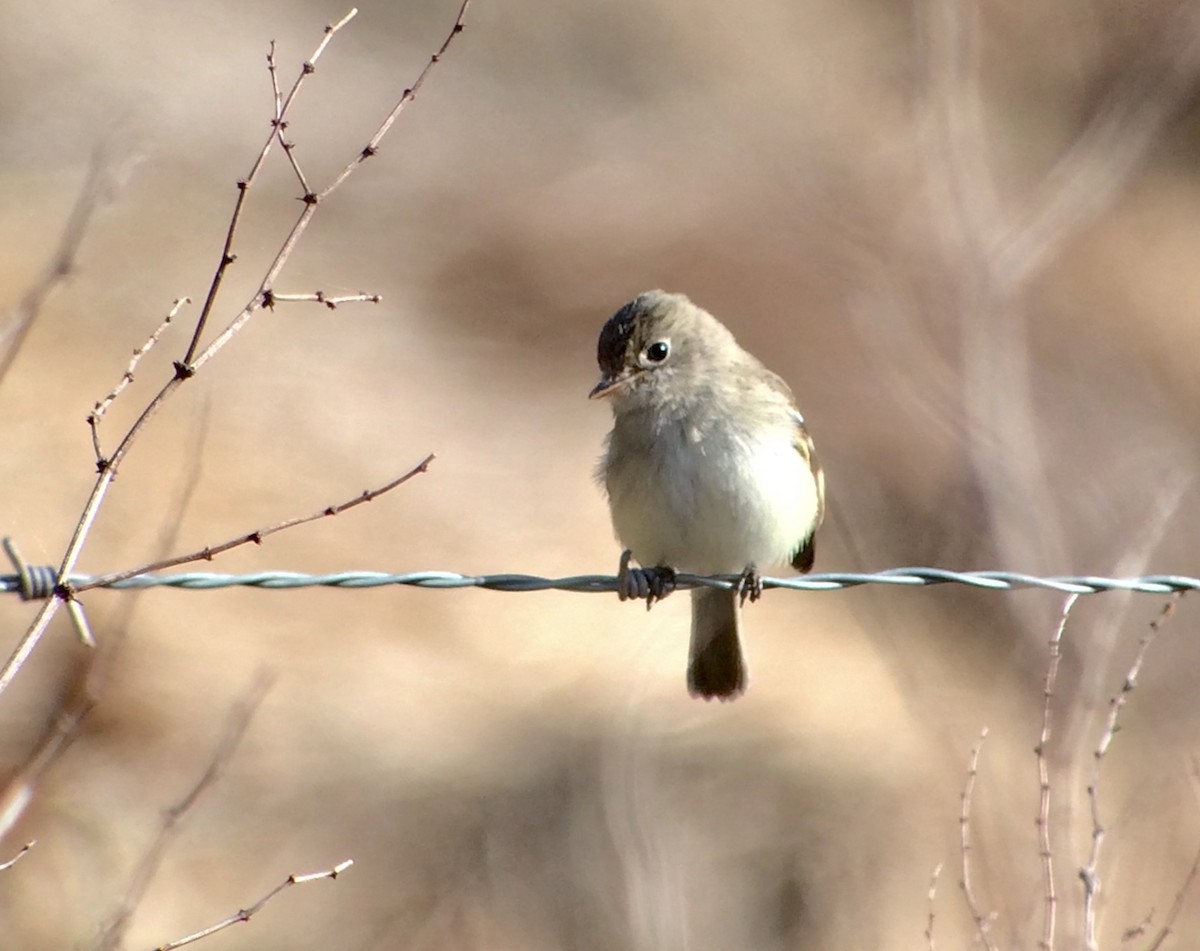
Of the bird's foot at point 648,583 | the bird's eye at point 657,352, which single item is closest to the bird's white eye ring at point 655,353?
the bird's eye at point 657,352

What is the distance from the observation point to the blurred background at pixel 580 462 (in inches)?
336

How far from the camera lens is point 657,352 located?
6.37 m

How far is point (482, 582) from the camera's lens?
433cm

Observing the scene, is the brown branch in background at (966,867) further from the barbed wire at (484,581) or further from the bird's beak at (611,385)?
the bird's beak at (611,385)

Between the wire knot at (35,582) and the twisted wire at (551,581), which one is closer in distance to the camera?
the wire knot at (35,582)

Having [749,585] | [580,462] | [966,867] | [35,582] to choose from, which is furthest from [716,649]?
[580,462]

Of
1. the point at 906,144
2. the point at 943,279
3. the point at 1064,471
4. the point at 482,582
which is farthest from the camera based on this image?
the point at 906,144

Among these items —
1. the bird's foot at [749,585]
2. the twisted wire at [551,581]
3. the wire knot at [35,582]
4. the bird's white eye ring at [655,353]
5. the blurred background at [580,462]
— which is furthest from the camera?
the blurred background at [580,462]

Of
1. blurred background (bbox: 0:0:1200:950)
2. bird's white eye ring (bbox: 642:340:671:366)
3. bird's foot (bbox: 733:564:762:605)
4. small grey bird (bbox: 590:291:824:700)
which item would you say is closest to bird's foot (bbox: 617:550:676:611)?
small grey bird (bbox: 590:291:824:700)

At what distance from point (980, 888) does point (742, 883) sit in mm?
1291

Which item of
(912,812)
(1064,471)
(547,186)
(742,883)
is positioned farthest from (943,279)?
(742,883)

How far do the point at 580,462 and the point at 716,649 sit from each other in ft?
19.5

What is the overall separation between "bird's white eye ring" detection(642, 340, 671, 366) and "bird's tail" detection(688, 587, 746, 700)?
39.5 inches

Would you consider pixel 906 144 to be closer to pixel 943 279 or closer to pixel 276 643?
pixel 943 279
